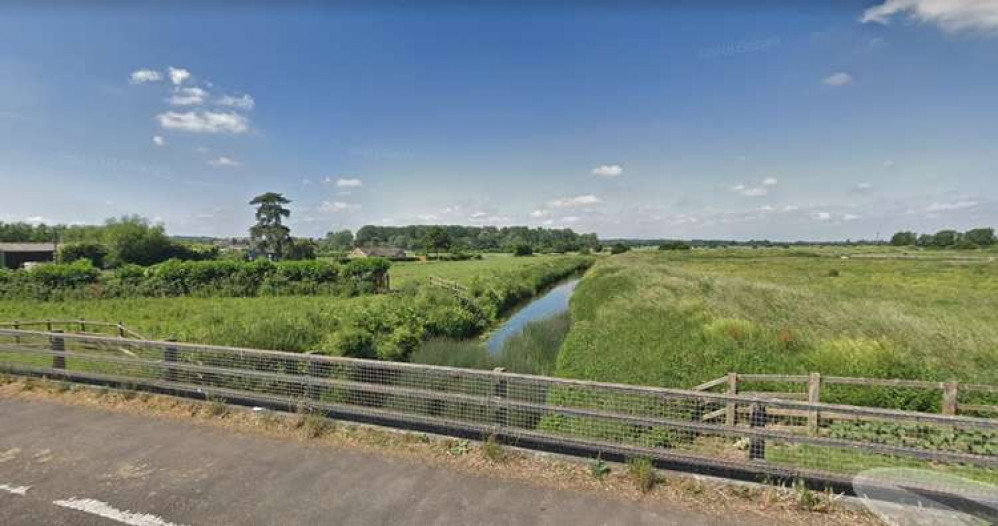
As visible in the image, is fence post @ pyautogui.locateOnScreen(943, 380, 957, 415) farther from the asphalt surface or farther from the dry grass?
the asphalt surface

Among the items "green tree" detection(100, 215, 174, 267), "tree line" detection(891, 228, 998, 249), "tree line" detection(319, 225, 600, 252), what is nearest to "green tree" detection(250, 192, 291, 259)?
"green tree" detection(100, 215, 174, 267)

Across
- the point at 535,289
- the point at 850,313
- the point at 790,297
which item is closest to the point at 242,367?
the point at 850,313

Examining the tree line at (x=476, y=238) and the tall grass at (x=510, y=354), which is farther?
the tree line at (x=476, y=238)

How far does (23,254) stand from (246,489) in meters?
86.4

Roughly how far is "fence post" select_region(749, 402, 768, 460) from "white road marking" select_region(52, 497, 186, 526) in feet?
18.7

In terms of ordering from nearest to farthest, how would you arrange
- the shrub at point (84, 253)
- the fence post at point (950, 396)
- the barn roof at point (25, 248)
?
the fence post at point (950, 396) < the shrub at point (84, 253) < the barn roof at point (25, 248)

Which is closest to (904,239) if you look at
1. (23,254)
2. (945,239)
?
(945,239)

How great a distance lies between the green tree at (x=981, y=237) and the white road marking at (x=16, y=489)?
158m

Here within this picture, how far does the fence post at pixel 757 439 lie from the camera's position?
14.4 ft

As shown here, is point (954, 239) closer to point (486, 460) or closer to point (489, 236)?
point (489, 236)

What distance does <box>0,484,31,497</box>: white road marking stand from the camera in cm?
423

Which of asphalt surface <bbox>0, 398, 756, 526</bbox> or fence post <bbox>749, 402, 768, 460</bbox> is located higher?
fence post <bbox>749, 402, 768, 460</bbox>

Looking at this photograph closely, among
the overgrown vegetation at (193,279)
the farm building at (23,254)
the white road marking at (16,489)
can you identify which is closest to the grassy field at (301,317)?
the overgrown vegetation at (193,279)

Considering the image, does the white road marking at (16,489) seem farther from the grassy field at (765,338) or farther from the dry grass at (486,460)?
the grassy field at (765,338)
